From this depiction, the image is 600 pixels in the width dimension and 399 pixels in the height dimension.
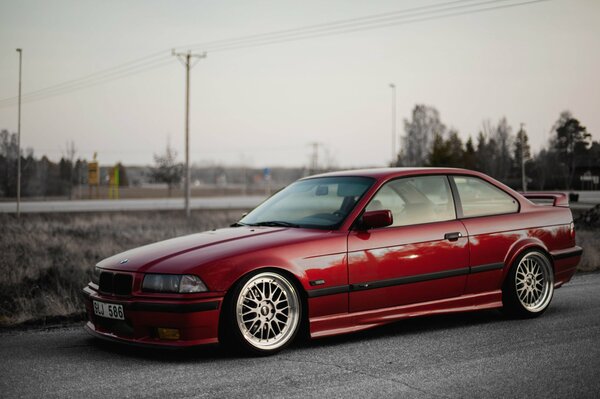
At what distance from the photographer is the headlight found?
16.9 ft

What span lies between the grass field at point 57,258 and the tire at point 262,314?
9.88 ft

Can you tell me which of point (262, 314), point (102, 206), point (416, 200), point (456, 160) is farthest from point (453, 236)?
point (456, 160)

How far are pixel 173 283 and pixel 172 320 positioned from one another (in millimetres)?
270

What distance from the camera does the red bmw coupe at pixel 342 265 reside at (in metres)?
5.21

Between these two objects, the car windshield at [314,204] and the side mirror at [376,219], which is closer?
the side mirror at [376,219]

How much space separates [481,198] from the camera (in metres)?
6.89

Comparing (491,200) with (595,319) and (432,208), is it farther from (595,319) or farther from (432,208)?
(595,319)

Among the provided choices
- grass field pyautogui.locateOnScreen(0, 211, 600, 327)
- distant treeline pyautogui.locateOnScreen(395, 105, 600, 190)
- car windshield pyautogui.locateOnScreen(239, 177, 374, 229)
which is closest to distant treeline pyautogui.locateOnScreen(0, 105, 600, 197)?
distant treeline pyautogui.locateOnScreen(395, 105, 600, 190)

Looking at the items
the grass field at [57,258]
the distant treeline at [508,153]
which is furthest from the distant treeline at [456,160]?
the grass field at [57,258]

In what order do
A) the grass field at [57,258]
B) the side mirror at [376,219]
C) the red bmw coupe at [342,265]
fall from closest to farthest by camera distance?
the red bmw coupe at [342,265] < the side mirror at [376,219] < the grass field at [57,258]

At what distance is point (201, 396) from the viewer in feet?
13.9

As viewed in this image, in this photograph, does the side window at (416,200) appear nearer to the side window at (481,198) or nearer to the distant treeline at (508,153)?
the side window at (481,198)

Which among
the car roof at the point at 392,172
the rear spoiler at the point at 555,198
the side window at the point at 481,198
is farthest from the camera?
the rear spoiler at the point at 555,198

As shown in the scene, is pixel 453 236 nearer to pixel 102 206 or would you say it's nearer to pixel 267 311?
pixel 267 311
